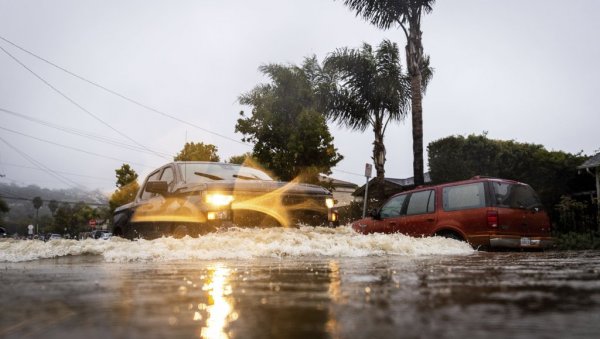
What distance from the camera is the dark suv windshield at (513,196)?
8469 millimetres

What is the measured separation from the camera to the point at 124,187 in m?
42.7

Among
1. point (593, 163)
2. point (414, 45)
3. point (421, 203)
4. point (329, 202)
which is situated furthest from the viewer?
point (593, 163)

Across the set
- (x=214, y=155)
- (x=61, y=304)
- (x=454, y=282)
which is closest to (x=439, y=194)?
(x=454, y=282)

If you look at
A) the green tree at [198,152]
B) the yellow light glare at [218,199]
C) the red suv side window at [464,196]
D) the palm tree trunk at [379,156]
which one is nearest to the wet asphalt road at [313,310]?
the yellow light glare at [218,199]

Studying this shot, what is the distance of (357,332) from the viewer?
1161 mm

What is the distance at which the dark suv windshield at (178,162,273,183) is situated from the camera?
26.6 ft

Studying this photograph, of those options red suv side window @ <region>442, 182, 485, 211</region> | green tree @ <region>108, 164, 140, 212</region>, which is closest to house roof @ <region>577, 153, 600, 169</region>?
red suv side window @ <region>442, 182, 485, 211</region>

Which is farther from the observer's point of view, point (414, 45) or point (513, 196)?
point (414, 45)

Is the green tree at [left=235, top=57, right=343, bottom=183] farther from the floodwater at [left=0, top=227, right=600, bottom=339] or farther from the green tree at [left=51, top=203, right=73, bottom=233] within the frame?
the green tree at [left=51, top=203, right=73, bottom=233]

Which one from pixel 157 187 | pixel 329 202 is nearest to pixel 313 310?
pixel 329 202

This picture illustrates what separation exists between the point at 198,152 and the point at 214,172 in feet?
93.2

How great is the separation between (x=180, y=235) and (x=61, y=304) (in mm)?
5773

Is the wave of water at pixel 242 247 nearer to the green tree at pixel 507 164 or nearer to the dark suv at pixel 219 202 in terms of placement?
the dark suv at pixel 219 202

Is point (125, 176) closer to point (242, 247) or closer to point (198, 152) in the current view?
point (198, 152)
